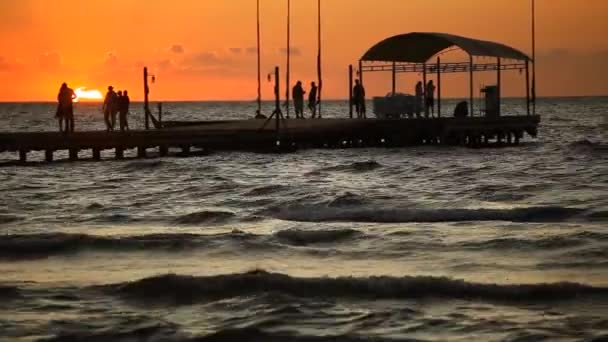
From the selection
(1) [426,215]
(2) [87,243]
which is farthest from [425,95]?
(2) [87,243]

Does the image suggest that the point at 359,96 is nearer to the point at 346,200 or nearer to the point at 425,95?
the point at 425,95

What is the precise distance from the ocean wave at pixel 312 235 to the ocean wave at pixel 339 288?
383cm

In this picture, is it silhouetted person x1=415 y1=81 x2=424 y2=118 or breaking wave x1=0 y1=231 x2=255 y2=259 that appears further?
silhouetted person x1=415 y1=81 x2=424 y2=118

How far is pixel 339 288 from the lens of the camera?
13938 millimetres

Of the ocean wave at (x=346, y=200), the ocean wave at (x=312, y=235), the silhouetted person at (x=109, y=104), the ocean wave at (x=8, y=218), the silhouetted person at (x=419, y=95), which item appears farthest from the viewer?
the silhouetted person at (x=419, y=95)

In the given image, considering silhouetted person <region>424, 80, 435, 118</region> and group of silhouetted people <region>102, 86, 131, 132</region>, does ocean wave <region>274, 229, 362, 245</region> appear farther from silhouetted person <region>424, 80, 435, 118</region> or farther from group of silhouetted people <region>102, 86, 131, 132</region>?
silhouetted person <region>424, 80, 435, 118</region>

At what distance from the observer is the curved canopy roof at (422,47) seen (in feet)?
134

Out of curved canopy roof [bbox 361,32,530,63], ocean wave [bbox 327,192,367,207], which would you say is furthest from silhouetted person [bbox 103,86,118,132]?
ocean wave [bbox 327,192,367,207]

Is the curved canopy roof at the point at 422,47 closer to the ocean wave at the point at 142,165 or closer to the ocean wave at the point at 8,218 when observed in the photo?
the ocean wave at the point at 142,165

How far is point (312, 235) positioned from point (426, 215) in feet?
11.8

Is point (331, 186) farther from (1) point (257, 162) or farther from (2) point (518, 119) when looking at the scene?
(2) point (518, 119)

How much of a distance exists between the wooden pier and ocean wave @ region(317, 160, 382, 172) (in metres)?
4.38

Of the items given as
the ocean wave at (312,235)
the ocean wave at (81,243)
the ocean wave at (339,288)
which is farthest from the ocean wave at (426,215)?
the ocean wave at (339,288)

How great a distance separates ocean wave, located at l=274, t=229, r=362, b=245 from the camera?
18.5m
